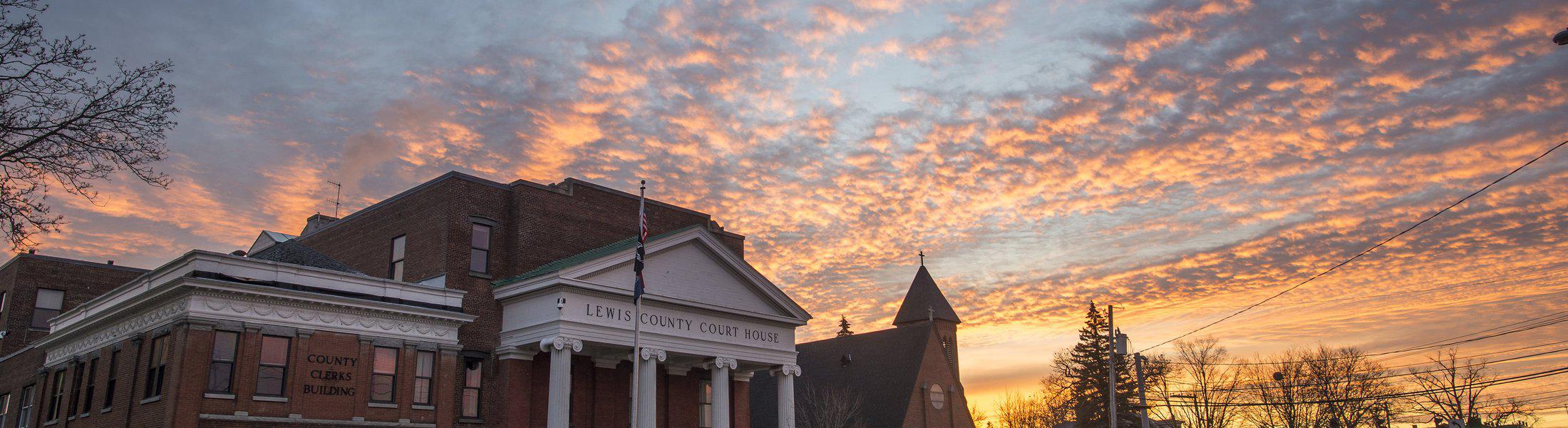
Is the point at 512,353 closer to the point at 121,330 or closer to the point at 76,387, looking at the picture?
the point at 121,330

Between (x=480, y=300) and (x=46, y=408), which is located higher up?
(x=480, y=300)

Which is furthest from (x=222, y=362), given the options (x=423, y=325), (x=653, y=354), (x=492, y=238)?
(x=653, y=354)

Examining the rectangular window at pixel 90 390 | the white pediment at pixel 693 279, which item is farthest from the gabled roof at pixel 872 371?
the rectangular window at pixel 90 390

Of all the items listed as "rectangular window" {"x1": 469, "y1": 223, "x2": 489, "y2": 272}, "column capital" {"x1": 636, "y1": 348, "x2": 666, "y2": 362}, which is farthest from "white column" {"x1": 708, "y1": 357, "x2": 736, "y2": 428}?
"rectangular window" {"x1": 469, "y1": 223, "x2": 489, "y2": 272}

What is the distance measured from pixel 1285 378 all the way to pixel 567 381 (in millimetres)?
59831

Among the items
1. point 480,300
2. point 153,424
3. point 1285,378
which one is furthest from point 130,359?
point 1285,378

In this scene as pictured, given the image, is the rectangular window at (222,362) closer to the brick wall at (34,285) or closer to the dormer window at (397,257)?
the dormer window at (397,257)

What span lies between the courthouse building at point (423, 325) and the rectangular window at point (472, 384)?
6cm

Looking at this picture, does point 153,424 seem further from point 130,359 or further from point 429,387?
point 429,387

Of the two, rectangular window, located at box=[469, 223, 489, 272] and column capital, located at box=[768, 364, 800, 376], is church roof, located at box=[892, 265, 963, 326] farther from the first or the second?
rectangular window, located at box=[469, 223, 489, 272]

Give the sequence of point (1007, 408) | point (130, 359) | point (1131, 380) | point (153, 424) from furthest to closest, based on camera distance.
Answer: point (1007, 408)
point (1131, 380)
point (130, 359)
point (153, 424)

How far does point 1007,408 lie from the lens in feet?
366

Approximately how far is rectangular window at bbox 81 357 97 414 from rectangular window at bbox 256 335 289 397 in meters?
6.69

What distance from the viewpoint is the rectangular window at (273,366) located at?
1171 inches
